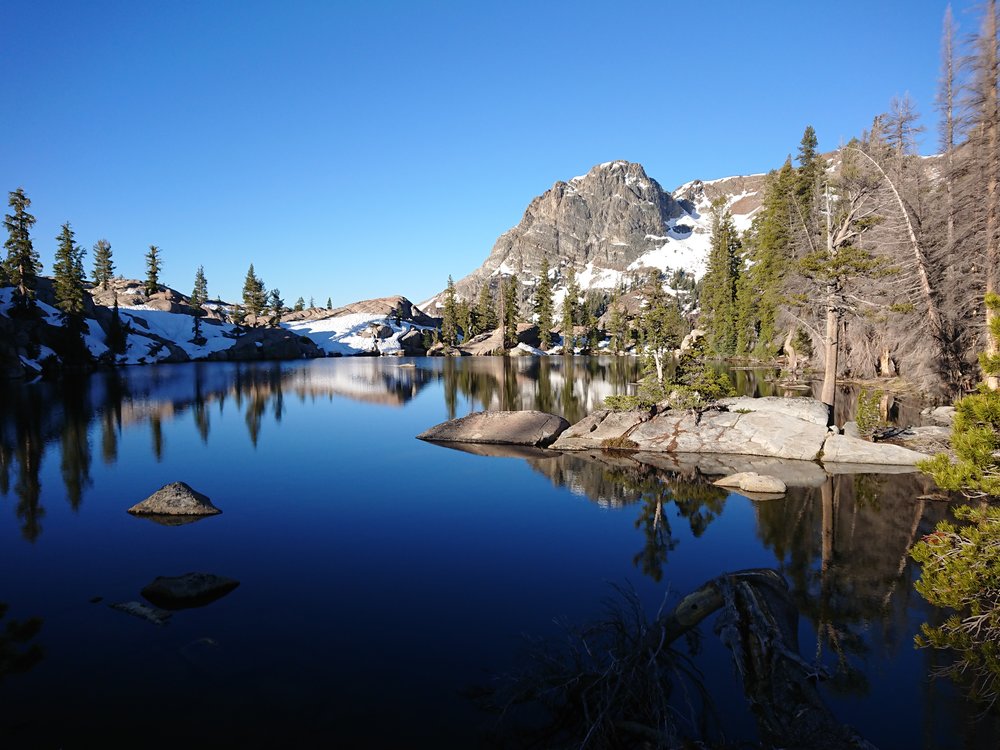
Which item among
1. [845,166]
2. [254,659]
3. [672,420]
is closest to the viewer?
[254,659]

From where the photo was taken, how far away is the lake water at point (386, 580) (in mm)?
6402

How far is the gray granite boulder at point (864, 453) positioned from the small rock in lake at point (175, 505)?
1878 centimetres

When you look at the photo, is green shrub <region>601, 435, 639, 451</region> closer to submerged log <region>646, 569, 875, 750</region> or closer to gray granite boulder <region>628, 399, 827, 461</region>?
gray granite boulder <region>628, 399, 827, 461</region>

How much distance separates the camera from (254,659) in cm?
745

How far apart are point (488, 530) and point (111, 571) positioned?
24.3 feet

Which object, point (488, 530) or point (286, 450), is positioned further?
point (286, 450)

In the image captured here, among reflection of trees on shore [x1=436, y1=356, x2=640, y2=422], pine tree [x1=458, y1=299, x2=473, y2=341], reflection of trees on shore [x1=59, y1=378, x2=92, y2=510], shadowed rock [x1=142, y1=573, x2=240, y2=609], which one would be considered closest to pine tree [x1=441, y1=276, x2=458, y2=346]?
pine tree [x1=458, y1=299, x2=473, y2=341]

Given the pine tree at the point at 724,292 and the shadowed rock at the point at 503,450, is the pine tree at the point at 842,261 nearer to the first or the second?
the shadowed rock at the point at 503,450

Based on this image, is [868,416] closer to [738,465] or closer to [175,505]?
[738,465]

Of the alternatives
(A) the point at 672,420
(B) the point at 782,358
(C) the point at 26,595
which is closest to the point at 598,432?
(A) the point at 672,420

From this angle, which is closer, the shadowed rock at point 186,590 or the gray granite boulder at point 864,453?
the shadowed rock at point 186,590

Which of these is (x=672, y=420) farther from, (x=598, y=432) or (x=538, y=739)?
(x=538, y=739)

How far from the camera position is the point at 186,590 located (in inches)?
366

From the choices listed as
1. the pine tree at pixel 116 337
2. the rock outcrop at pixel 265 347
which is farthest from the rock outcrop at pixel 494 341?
the pine tree at pixel 116 337
